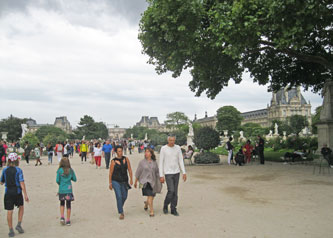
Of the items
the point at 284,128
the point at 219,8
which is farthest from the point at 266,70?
the point at 284,128

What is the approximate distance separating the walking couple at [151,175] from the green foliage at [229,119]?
94.5 meters

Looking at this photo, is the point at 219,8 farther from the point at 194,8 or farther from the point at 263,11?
the point at 263,11

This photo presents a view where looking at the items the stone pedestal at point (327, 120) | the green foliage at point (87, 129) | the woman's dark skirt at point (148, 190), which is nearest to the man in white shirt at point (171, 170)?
the woman's dark skirt at point (148, 190)

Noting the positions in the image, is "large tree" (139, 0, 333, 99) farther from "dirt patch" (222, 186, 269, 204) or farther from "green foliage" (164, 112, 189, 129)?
"green foliage" (164, 112, 189, 129)

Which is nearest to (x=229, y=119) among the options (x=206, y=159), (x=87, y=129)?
(x=87, y=129)

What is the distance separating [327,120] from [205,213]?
1451cm

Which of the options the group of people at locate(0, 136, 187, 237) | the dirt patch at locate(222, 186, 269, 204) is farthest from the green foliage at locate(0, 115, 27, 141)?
the group of people at locate(0, 136, 187, 237)

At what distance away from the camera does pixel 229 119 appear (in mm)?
101312

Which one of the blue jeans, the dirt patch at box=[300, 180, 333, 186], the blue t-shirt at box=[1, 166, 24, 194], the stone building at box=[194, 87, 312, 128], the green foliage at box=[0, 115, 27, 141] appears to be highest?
the stone building at box=[194, 87, 312, 128]

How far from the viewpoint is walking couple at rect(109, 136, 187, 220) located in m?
7.11

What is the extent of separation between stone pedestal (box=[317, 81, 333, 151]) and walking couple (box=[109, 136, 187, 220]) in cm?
1461

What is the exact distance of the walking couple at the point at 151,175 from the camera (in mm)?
7113

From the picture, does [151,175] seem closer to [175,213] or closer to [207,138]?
[175,213]

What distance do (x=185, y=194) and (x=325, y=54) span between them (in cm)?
1431
